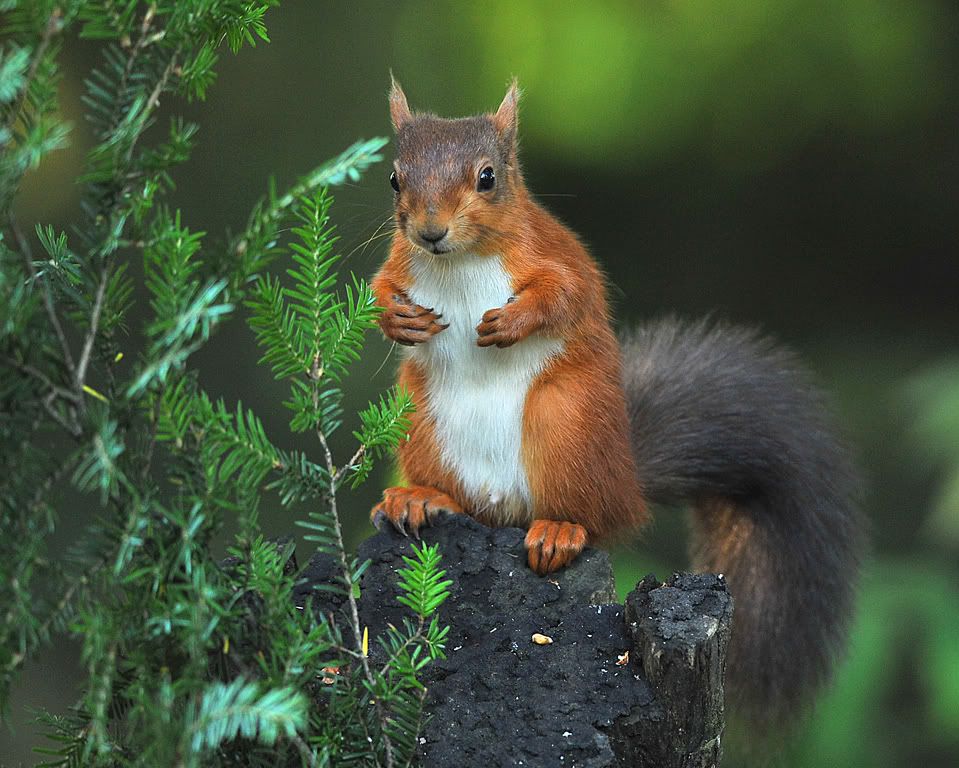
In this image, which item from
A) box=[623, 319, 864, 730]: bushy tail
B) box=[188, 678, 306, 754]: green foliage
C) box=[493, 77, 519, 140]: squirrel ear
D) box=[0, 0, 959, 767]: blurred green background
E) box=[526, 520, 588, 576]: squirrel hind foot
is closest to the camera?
box=[188, 678, 306, 754]: green foliage

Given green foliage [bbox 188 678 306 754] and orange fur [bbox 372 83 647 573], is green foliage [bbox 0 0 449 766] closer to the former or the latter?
green foliage [bbox 188 678 306 754]

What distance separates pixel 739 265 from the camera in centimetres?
302

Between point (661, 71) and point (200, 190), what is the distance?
109cm

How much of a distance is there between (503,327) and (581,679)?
46cm

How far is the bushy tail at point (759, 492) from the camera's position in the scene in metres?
1.72

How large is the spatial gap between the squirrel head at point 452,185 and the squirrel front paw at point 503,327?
9cm

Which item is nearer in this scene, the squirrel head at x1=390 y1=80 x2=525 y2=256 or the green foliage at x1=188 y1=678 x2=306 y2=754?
the green foliage at x1=188 y1=678 x2=306 y2=754

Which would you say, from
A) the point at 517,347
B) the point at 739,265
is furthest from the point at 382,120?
the point at 517,347

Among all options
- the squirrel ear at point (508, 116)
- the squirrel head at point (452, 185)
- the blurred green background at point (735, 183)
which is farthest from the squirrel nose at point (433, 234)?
the blurred green background at point (735, 183)

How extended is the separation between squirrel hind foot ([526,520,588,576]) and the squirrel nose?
1.13 ft

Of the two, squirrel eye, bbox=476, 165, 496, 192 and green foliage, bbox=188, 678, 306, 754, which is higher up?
squirrel eye, bbox=476, 165, 496, 192

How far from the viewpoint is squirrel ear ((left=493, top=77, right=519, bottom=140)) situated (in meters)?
1.56

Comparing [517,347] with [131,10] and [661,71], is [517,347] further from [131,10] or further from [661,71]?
[661,71]

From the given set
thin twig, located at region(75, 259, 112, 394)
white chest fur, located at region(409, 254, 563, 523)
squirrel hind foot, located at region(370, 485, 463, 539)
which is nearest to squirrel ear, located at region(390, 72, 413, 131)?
white chest fur, located at region(409, 254, 563, 523)
